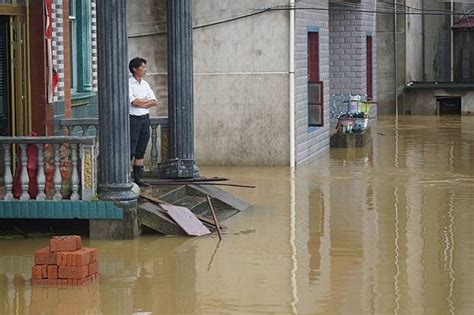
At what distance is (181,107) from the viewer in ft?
50.8

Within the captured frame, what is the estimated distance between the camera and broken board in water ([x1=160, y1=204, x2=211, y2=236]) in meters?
13.0

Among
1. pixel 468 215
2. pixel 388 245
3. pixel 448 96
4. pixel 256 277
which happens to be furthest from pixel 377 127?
pixel 256 277

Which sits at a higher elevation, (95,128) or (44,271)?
(95,128)

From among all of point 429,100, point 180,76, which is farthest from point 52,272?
point 429,100

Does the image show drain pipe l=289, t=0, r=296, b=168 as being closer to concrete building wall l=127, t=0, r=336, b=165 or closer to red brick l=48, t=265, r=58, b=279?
concrete building wall l=127, t=0, r=336, b=165

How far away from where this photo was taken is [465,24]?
121 ft

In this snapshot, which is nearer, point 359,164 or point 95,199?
point 95,199

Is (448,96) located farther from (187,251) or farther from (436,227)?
(187,251)

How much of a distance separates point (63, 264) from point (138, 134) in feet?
13.4

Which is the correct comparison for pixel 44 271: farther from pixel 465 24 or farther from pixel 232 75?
pixel 465 24

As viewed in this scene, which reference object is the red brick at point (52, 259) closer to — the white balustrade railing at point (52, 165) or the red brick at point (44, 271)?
the red brick at point (44, 271)

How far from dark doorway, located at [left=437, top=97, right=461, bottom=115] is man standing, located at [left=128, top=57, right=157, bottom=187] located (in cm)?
2113

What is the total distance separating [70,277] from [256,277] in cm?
164

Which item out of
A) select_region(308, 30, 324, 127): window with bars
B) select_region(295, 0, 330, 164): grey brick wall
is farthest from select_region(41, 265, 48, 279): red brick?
select_region(308, 30, 324, 127): window with bars
